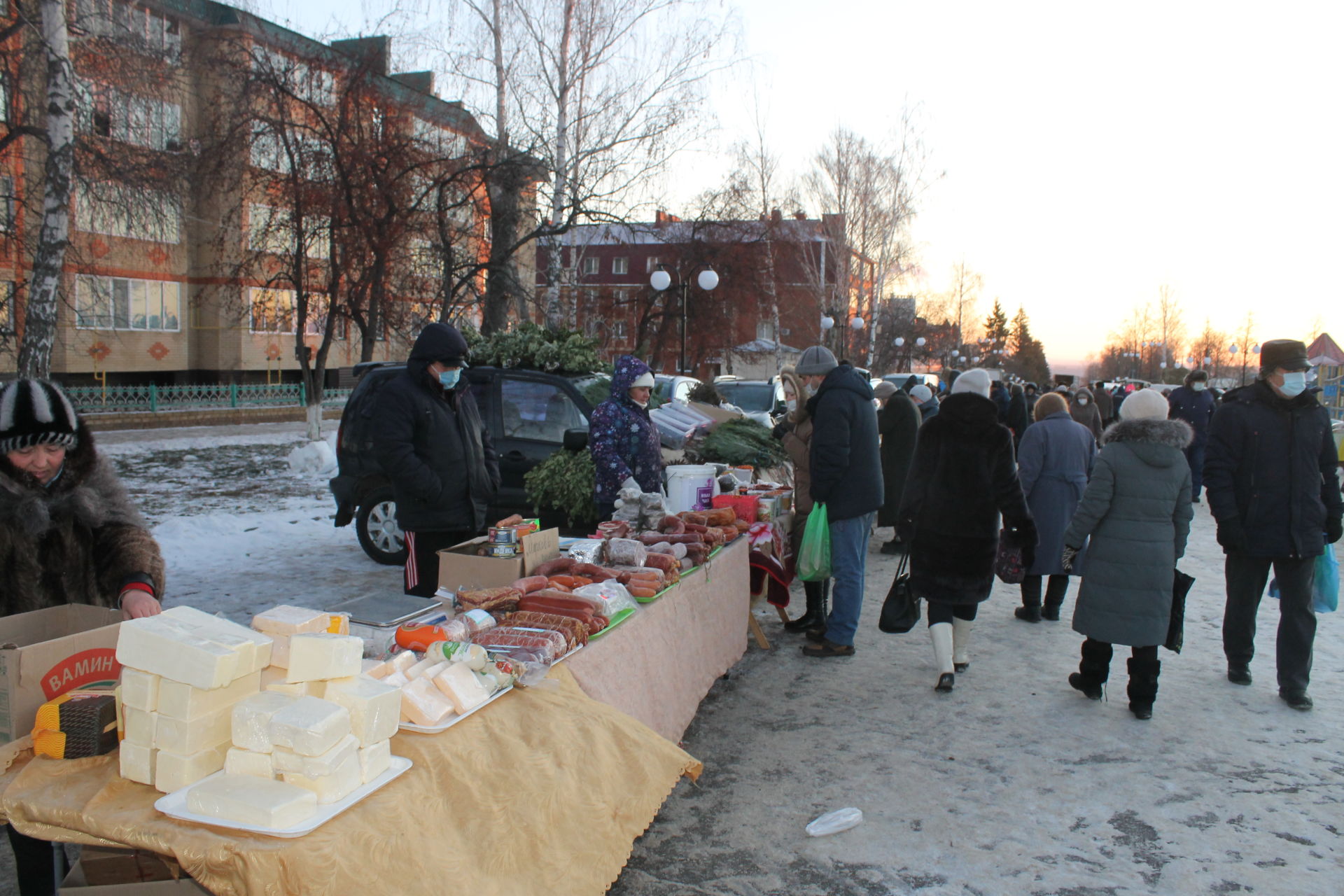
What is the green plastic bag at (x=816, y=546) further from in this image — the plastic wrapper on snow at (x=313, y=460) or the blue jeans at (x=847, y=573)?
the plastic wrapper on snow at (x=313, y=460)

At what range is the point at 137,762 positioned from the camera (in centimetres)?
205

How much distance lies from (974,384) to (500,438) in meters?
4.21

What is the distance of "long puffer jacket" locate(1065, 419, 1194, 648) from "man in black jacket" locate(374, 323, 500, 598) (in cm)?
333

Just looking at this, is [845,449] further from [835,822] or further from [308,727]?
[308,727]

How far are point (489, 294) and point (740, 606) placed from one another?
1212 centimetres

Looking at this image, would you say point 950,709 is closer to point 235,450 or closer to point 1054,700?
point 1054,700

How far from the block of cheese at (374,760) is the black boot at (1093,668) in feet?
13.1

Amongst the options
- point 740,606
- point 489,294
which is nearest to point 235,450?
point 489,294

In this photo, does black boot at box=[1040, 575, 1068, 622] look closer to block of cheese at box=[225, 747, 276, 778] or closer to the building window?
block of cheese at box=[225, 747, 276, 778]

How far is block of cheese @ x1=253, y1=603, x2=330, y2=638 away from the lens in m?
2.46

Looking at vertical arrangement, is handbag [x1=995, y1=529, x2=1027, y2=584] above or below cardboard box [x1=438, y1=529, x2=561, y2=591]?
below

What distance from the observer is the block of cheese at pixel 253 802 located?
1.87 metres

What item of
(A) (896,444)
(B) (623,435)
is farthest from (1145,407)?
(A) (896,444)

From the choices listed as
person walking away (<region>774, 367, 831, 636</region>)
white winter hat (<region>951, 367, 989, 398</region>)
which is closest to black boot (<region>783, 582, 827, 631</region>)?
person walking away (<region>774, 367, 831, 636</region>)
